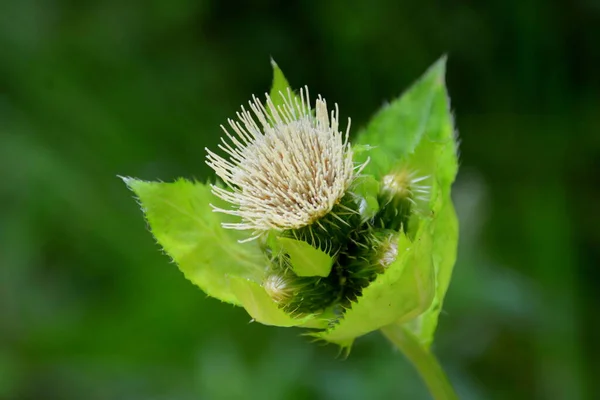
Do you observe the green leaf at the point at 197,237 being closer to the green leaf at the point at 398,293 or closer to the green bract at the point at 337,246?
the green bract at the point at 337,246

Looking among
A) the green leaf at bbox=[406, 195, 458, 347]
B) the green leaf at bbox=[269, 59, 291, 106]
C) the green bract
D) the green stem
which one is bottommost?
the green stem

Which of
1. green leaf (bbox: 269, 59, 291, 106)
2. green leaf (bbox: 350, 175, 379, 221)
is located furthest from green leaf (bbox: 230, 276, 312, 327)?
green leaf (bbox: 269, 59, 291, 106)

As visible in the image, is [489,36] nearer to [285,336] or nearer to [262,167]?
[285,336]

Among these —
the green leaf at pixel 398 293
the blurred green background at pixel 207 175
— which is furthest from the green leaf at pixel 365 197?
the blurred green background at pixel 207 175

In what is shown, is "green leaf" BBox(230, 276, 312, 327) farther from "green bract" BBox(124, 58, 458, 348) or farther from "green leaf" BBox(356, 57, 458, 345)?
"green leaf" BBox(356, 57, 458, 345)

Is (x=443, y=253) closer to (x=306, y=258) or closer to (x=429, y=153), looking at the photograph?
(x=429, y=153)

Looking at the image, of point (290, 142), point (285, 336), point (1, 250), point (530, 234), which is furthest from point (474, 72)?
point (1, 250)

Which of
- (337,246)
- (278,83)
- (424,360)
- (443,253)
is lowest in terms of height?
(424,360)

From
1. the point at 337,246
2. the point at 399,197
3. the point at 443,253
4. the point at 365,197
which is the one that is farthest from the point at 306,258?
the point at 443,253
